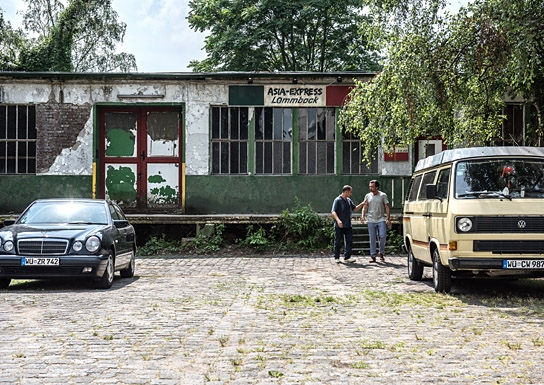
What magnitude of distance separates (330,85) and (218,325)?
1249 centimetres

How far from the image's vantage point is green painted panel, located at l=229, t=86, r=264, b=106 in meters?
19.4

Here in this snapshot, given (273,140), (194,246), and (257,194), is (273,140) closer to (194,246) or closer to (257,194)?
(257,194)

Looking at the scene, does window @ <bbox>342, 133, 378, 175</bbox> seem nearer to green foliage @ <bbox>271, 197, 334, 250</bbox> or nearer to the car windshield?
green foliage @ <bbox>271, 197, 334, 250</bbox>

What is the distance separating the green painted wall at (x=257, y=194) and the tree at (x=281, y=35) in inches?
600

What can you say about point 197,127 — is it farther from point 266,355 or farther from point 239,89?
point 266,355

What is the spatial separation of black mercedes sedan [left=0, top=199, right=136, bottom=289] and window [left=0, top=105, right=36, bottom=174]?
7615 millimetres

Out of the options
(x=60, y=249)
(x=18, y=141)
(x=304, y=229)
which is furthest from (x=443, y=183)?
(x=18, y=141)

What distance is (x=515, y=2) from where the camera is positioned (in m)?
12.6

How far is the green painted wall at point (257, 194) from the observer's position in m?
19.4

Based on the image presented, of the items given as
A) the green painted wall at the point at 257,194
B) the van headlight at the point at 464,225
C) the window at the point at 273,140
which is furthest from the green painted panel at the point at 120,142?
the van headlight at the point at 464,225

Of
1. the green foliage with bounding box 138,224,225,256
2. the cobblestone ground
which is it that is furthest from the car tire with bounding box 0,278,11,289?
the green foliage with bounding box 138,224,225,256

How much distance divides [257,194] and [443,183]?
9089mm

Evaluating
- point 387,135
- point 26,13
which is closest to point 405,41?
point 387,135

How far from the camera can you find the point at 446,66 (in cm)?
1442
